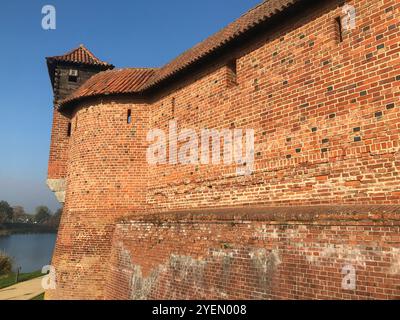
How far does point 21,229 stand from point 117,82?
99.0 m

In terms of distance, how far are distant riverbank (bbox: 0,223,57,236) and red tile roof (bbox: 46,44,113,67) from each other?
81915 mm

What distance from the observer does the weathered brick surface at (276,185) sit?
4840 mm

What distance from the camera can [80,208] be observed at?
34.6 feet

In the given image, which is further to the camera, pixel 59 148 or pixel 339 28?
pixel 59 148

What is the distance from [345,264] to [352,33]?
356cm

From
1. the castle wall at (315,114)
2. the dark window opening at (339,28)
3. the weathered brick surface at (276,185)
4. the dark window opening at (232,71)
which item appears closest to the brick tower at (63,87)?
the weathered brick surface at (276,185)

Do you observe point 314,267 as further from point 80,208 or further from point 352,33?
point 80,208

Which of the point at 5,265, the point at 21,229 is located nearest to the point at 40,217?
the point at 21,229

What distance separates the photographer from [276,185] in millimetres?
6383

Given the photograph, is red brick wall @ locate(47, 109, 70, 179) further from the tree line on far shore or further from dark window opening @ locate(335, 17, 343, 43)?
the tree line on far shore

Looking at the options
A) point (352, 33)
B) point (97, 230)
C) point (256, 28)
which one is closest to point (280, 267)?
point (352, 33)

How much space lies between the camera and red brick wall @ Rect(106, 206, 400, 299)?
14.1 ft

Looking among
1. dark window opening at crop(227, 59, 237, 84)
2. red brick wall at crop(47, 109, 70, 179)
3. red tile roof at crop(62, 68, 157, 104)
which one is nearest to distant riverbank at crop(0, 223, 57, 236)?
red brick wall at crop(47, 109, 70, 179)

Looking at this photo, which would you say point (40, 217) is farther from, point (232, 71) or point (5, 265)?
point (232, 71)
